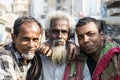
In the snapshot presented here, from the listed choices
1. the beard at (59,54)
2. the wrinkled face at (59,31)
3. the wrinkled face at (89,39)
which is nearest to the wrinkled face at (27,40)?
the beard at (59,54)

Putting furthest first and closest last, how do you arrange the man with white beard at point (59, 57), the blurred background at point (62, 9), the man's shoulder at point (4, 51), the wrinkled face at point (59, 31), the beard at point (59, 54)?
the blurred background at point (62, 9) < the wrinkled face at point (59, 31) < the beard at point (59, 54) < the man with white beard at point (59, 57) < the man's shoulder at point (4, 51)

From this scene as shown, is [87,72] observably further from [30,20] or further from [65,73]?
[30,20]

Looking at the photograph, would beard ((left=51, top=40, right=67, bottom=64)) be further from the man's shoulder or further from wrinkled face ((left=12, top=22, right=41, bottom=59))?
the man's shoulder

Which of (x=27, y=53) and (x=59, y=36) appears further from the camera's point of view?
(x=59, y=36)

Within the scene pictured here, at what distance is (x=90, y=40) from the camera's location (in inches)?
144

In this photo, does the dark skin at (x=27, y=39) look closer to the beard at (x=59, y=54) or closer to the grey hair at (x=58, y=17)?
the beard at (x=59, y=54)

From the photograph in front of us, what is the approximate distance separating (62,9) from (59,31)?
45.7 ft

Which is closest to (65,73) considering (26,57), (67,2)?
(26,57)

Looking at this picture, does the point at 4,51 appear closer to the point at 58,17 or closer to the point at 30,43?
the point at 30,43

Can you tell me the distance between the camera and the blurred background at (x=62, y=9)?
13293 millimetres

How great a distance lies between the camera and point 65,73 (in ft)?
11.6

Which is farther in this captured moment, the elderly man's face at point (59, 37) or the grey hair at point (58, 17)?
the grey hair at point (58, 17)

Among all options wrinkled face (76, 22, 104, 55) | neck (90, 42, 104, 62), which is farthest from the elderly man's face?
neck (90, 42, 104, 62)

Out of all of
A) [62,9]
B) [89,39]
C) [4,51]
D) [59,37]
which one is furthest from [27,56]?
[62,9]
